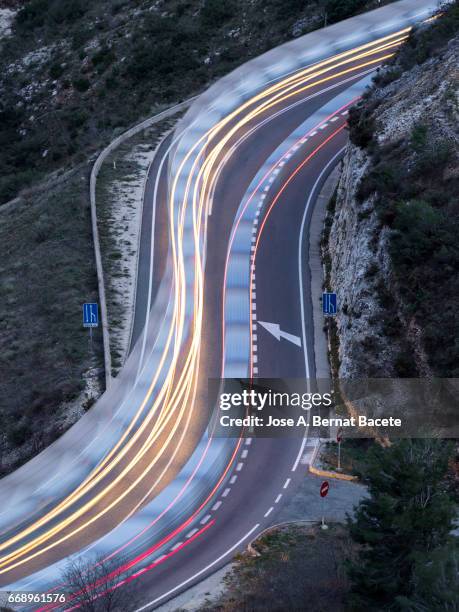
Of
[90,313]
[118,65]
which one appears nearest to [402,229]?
[90,313]

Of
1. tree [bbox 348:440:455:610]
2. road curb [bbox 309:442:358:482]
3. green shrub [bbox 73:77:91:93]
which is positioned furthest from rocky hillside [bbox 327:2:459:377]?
green shrub [bbox 73:77:91:93]

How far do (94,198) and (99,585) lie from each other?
118 feet

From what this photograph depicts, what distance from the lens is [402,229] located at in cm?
4650

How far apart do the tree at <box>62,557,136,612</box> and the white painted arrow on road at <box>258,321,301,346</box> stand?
17.7 metres

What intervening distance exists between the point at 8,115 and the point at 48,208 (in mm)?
30043

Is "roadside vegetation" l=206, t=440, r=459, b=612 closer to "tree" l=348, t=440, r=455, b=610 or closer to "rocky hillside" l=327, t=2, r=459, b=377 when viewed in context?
"tree" l=348, t=440, r=455, b=610

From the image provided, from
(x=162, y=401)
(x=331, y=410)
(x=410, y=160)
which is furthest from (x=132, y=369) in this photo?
(x=410, y=160)

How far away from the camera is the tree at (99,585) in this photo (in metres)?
29.8

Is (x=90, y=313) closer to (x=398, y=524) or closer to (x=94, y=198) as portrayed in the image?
(x=94, y=198)

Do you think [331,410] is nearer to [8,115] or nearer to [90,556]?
[90,556]

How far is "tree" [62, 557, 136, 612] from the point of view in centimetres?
2984

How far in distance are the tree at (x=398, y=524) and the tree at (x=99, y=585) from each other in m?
6.53

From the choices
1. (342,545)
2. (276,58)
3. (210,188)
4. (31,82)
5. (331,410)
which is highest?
(31,82)

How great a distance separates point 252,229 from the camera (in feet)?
196
